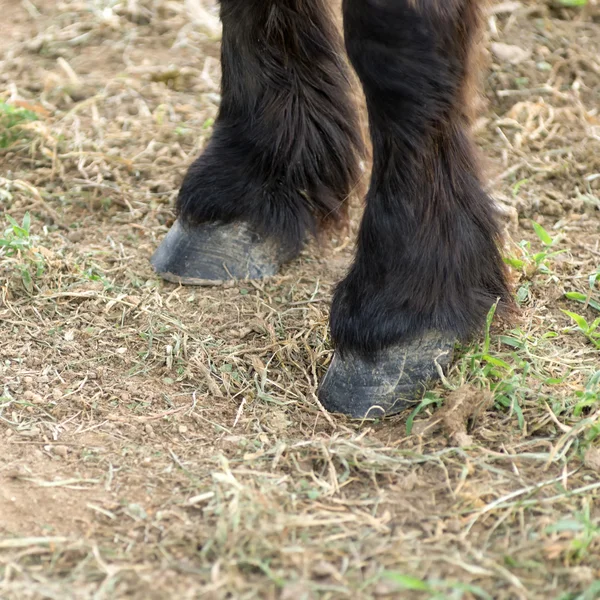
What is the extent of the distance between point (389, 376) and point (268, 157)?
58 cm

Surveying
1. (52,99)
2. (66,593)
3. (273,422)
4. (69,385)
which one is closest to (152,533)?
(66,593)

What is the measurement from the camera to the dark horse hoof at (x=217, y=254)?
1962 millimetres

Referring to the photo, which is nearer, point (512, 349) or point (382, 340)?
point (382, 340)

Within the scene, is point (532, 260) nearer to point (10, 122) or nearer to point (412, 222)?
point (412, 222)

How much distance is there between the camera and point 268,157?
75.8 inches

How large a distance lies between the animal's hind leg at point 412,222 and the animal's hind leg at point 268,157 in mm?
387

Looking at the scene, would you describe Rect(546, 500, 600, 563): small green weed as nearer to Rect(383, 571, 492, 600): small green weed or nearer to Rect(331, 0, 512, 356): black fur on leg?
Rect(383, 571, 492, 600): small green weed

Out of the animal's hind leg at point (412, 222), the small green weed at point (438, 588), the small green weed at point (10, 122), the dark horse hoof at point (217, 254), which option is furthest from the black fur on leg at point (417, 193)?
the small green weed at point (10, 122)

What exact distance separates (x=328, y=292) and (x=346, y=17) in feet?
2.15

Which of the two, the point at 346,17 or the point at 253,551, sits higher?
the point at 346,17

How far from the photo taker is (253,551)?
48.8 inches

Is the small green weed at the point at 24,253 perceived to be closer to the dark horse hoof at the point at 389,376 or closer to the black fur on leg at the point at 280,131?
the black fur on leg at the point at 280,131

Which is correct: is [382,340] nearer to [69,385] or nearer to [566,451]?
[566,451]

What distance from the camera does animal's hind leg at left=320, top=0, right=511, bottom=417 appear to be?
1.44m
